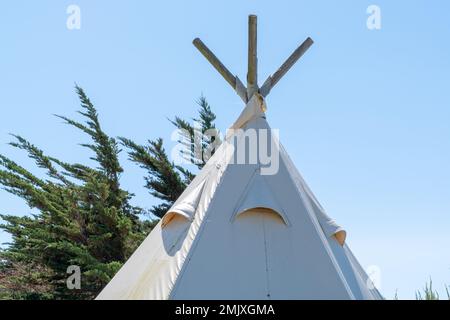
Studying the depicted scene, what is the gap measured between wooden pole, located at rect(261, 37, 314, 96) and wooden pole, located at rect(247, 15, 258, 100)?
0.44 ft

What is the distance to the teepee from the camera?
4129mm

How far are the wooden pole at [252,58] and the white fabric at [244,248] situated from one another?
114cm

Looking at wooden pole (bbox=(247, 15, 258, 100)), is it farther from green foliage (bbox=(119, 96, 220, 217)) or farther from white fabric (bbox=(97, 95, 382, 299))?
green foliage (bbox=(119, 96, 220, 217))

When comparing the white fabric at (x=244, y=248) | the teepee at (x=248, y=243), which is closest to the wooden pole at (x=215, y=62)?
the teepee at (x=248, y=243)

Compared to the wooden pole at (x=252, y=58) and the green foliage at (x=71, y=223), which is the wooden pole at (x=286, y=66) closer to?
the wooden pole at (x=252, y=58)

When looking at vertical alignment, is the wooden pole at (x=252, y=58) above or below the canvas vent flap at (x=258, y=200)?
above

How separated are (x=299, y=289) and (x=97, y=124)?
8035 millimetres

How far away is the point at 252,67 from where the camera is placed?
627 cm

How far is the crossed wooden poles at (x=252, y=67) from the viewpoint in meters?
6.28

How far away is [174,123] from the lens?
11.8 meters

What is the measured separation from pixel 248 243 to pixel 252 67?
8.42 ft
